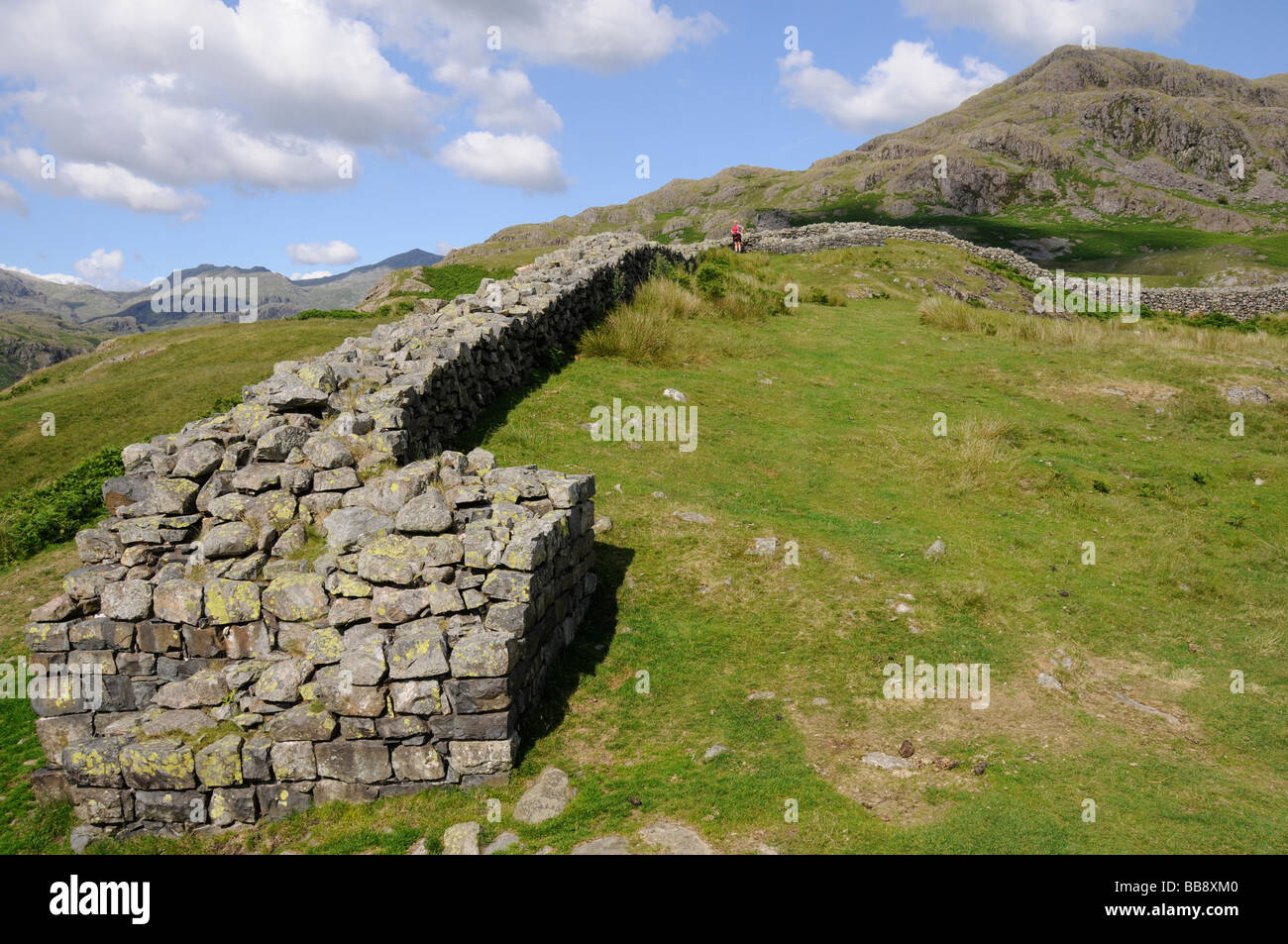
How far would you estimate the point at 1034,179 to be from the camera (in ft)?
262

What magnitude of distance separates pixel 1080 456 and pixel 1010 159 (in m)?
91.7

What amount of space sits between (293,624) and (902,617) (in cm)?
637

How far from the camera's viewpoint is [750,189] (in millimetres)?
92688

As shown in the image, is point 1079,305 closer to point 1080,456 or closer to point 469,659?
point 1080,456

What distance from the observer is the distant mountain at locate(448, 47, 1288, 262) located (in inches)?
2813

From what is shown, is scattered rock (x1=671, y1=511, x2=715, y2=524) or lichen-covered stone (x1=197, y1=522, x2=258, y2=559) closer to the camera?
lichen-covered stone (x1=197, y1=522, x2=258, y2=559)

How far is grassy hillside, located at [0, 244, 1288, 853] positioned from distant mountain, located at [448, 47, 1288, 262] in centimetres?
4885

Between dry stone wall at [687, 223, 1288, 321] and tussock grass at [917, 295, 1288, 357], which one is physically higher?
dry stone wall at [687, 223, 1288, 321]

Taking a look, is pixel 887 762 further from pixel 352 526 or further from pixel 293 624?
pixel 293 624

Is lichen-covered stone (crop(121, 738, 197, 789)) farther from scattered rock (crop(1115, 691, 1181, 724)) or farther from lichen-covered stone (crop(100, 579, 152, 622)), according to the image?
scattered rock (crop(1115, 691, 1181, 724))

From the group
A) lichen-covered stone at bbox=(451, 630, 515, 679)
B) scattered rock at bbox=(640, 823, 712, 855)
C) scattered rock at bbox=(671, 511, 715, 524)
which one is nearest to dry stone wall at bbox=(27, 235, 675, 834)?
lichen-covered stone at bbox=(451, 630, 515, 679)

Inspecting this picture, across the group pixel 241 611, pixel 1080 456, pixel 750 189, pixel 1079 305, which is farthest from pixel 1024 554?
pixel 750 189

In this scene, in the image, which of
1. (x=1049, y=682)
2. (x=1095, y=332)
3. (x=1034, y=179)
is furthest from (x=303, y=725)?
(x=1034, y=179)

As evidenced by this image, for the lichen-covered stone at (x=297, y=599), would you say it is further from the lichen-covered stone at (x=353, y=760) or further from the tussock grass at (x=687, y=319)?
the tussock grass at (x=687, y=319)
